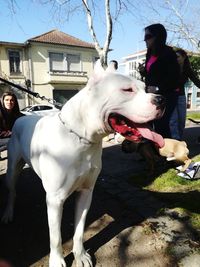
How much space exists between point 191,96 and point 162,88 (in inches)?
1463

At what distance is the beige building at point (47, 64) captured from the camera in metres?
26.4

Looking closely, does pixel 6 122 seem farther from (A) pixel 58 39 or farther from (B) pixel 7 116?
(A) pixel 58 39

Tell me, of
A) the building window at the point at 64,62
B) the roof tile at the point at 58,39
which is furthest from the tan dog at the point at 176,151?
the building window at the point at 64,62

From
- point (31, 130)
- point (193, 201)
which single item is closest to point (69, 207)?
point (31, 130)

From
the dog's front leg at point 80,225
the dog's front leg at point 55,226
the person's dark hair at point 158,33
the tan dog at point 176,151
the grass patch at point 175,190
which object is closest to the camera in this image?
the dog's front leg at point 55,226

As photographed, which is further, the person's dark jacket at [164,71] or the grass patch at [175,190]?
the person's dark jacket at [164,71]

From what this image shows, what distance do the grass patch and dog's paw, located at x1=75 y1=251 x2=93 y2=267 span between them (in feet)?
3.85

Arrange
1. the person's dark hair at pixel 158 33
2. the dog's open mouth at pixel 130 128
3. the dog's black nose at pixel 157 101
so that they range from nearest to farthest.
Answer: the dog's black nose at pixel 157 101 < the dog's open mouth at pixel 130 128 < the person's dark hair at pixel 158 33

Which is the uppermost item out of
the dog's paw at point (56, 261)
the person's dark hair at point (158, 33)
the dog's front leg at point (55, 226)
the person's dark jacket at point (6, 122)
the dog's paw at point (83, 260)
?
the person's dark hair at point (158, 33)

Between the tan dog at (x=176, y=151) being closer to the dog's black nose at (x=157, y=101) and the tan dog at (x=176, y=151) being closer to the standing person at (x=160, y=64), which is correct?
the standing person at (x=160, y=64)

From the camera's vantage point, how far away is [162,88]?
14.8 ft

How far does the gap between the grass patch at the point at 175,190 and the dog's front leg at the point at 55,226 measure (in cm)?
144

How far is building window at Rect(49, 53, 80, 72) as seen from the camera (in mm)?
28391

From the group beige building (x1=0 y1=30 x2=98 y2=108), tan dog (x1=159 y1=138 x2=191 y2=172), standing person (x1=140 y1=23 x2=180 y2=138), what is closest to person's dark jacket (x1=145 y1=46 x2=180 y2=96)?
standing person (x1=140 y1=23 x2=180 y2=138)
